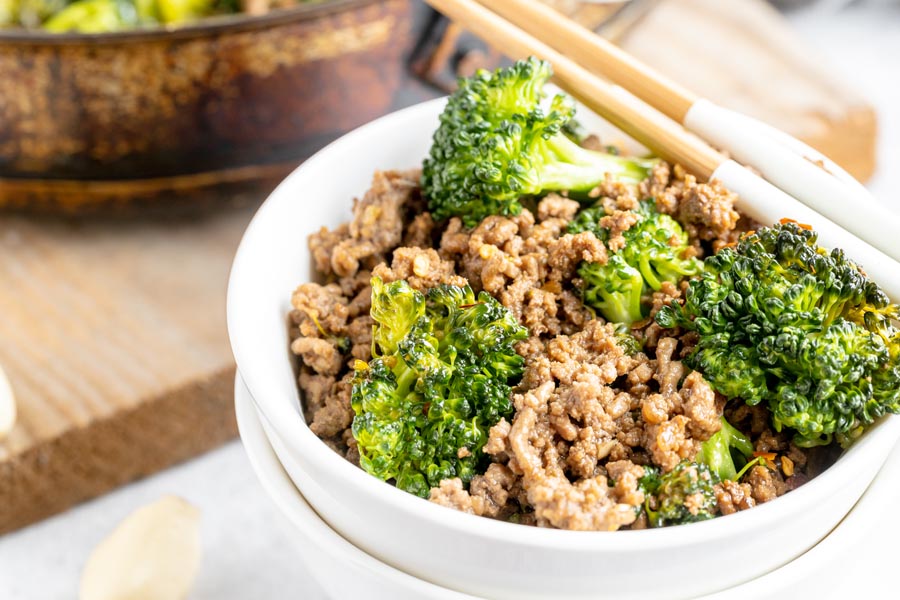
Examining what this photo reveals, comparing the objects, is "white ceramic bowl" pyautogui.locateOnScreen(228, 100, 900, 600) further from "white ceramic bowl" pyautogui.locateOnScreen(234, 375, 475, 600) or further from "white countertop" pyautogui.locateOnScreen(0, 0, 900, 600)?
"white countertop" pyautogui.locateOnScreen(0, 0, 900, 600)

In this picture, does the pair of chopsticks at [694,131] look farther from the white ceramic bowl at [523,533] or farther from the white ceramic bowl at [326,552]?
the white ceramic bowl at [326,552]

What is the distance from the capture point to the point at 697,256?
1.73m

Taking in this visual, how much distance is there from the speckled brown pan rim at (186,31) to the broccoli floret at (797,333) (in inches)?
59.4

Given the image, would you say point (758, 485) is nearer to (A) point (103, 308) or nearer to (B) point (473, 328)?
(B) point (473, 328)

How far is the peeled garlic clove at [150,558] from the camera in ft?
7.05

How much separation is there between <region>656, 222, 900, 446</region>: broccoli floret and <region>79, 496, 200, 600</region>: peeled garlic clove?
4.32ft

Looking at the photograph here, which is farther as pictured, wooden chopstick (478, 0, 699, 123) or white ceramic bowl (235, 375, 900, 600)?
wooden chopstick (478, 0, 699, 123)

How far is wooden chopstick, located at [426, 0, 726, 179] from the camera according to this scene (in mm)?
1802

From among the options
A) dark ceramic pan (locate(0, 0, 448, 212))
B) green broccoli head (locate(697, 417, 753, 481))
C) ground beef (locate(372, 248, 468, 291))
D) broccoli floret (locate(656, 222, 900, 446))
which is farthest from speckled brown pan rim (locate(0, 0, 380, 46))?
green broccoli head (locate(697, 417, 753, 481))

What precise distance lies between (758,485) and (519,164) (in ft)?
2.26

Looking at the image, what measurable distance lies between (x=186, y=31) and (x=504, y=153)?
126 centimetres

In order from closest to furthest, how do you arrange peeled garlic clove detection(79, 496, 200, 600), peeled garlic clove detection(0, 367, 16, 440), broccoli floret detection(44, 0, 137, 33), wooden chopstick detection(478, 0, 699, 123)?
wooden chopstick detection(478, 0, 699, 123) → peeled garlic clove detection(79, 496, 200, 600) → peeled garlic clove detection(0, 367, 16, 440) → broccoli floret detection(44, 0, 137, 33)

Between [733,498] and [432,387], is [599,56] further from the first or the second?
[733,498]

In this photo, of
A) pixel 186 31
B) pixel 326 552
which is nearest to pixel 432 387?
pixel 326 552
